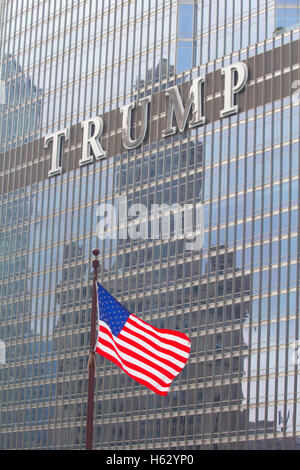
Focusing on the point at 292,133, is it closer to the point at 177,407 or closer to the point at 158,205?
the point at 158,205

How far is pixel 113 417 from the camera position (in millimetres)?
145500

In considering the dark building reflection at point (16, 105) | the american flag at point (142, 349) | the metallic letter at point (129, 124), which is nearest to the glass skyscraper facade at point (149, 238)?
the dark building reflection at point (16, 105)

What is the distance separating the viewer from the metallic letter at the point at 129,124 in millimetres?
151625

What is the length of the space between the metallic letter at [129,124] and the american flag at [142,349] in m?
98.6

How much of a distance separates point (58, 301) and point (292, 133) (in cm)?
4585

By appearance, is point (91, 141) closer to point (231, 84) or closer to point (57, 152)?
point (57, 152)

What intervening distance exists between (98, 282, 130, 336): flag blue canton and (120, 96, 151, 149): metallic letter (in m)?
98.2

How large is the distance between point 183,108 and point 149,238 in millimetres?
16600

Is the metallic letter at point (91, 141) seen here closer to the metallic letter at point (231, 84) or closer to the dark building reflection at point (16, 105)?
the dark building reflection at point (16, 105)

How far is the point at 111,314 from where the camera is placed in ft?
179

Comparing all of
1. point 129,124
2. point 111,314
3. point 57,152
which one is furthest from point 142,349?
point 57,152

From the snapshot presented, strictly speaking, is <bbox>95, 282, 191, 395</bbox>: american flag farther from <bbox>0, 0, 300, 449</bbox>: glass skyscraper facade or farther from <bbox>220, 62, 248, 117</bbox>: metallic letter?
<bbox>220, 62, 248, 117</bbox>: metallic letter

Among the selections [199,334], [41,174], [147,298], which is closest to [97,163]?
[41,174]

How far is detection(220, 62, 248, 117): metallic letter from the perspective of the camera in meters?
137
